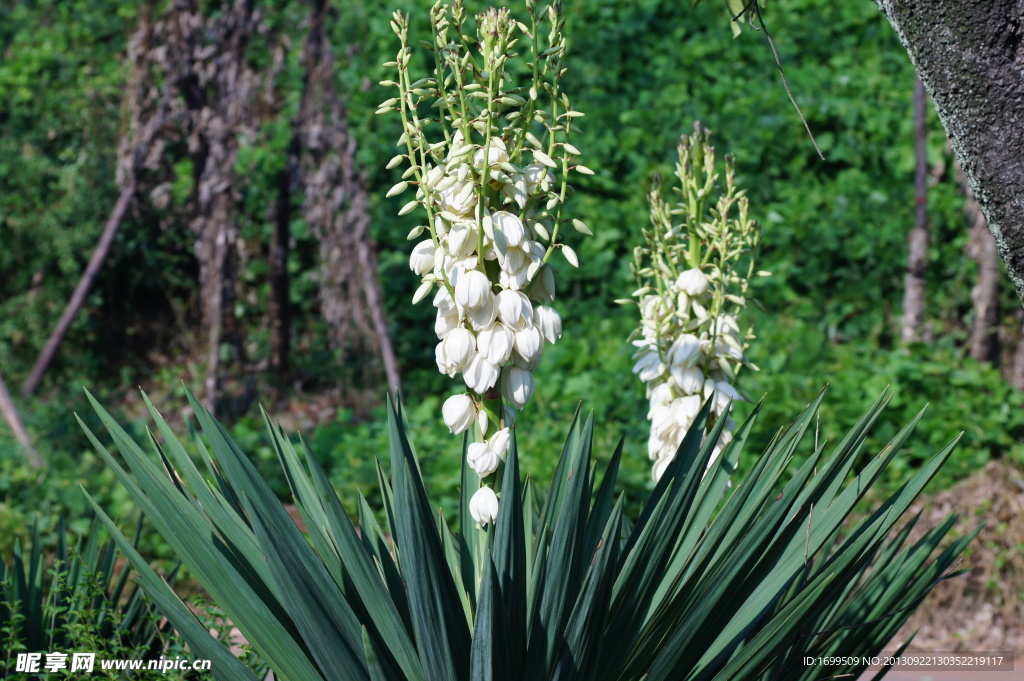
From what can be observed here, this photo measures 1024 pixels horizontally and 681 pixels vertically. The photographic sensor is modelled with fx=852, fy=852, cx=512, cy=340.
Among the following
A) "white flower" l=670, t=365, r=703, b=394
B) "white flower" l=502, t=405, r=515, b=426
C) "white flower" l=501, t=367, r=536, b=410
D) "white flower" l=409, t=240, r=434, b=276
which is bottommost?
"white flower" l=502, t=405, r=515, b=426

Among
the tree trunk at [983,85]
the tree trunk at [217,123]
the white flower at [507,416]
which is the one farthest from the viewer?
the tree trunk at [217,123]

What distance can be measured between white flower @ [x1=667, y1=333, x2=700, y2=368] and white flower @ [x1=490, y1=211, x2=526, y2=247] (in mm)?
527

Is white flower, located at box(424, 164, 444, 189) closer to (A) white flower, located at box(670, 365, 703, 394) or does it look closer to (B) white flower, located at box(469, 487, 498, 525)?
(B) white flower, located at box(469, 487, 498, 525)

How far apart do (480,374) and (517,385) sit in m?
0.07

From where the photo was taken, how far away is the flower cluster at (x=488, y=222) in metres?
1.26

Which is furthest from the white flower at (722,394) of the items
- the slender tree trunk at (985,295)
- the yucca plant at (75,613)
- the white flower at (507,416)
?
the slender tree trunk at (985,295)

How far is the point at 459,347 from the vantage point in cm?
129

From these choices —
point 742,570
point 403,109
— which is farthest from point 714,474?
point 403,109

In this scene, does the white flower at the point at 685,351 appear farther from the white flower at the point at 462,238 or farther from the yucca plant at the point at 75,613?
the yucca plant at the point at 75,613

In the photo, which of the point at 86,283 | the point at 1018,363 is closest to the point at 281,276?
the point at 86,283

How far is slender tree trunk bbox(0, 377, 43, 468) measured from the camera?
3.82 metres

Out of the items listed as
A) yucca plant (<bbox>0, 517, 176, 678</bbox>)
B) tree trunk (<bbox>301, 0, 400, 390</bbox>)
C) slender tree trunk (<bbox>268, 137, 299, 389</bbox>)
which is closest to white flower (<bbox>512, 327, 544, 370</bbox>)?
yucca plant (<bbox>0, 517, 176, 678</bbox>)

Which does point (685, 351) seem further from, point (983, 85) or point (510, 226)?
point (983, 85)

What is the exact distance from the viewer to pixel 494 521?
135cm
